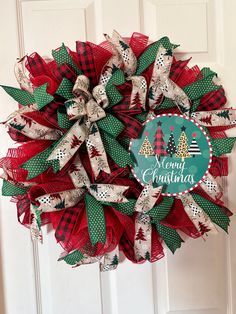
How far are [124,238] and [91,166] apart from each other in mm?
173

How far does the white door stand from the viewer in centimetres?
75

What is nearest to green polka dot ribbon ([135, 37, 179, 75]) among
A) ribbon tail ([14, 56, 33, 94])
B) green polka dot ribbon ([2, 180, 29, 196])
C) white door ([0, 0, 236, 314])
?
white door ([0, 0, 236, 314])

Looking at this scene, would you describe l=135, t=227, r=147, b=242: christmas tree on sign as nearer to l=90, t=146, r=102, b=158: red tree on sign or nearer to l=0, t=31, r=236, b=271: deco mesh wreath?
l=0, t=31, r=236, b=271: deco mesh wreath

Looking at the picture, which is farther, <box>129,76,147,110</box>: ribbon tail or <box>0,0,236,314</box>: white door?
<box>0,0,236,314</box>: white door

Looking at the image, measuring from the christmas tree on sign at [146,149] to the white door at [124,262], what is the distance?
0.23 meters

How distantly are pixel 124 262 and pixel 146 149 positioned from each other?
0.30 m

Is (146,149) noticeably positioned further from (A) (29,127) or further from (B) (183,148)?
(A) (29,127)

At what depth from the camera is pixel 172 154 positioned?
653mm

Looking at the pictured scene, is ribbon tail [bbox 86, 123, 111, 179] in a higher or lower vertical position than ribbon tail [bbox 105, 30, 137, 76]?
lower

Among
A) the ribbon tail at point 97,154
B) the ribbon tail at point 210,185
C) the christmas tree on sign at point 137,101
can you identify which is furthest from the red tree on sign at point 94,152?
the ribbon tail at point 210,185

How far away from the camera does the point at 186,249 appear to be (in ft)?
2.63

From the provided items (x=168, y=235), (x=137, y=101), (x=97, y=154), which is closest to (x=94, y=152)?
(x=97, y=154)

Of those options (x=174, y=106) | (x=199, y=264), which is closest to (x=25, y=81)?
(x=174, y=106)

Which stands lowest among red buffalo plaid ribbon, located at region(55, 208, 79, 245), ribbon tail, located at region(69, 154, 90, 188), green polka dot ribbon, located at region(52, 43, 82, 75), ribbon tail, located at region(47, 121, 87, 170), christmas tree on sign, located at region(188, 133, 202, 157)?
red buffalo plaid ribbon, located at region(55, 208, 79, 245)
